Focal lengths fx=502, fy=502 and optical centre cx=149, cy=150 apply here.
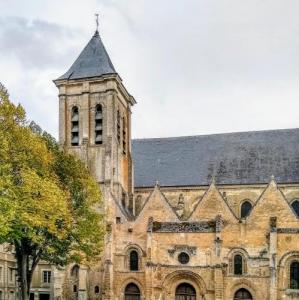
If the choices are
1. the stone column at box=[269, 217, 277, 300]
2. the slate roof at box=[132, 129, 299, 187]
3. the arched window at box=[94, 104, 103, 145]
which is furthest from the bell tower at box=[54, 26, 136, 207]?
the stone column at box=[269, 217, 277, 300]

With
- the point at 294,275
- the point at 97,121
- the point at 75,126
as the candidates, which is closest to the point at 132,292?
the point at 294,275

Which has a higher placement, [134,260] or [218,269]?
[134,260]

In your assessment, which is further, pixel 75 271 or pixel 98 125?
pixel 98 125

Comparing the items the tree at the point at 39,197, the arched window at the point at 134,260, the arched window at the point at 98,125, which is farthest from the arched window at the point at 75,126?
the tree at the point at 39,197

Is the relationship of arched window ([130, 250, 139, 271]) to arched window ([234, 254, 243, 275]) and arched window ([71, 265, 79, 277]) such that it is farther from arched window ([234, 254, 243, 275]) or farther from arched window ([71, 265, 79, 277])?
arched window ([234, 254, 243, 275])

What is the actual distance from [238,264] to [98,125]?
1801cm

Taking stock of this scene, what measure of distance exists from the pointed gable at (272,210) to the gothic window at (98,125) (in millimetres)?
15569

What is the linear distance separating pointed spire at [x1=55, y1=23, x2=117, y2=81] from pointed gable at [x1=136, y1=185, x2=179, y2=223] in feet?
40.7

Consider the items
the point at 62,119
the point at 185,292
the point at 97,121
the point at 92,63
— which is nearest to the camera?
the point at 185,292

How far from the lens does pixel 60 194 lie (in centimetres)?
2812

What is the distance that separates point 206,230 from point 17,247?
17.0 meters

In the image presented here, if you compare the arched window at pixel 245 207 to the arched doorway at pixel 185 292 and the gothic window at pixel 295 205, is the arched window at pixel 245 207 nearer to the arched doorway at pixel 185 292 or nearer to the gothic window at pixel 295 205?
the gothic window at pixel 295 205

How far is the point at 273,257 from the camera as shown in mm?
38562

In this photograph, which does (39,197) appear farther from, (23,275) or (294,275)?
(294,275)
